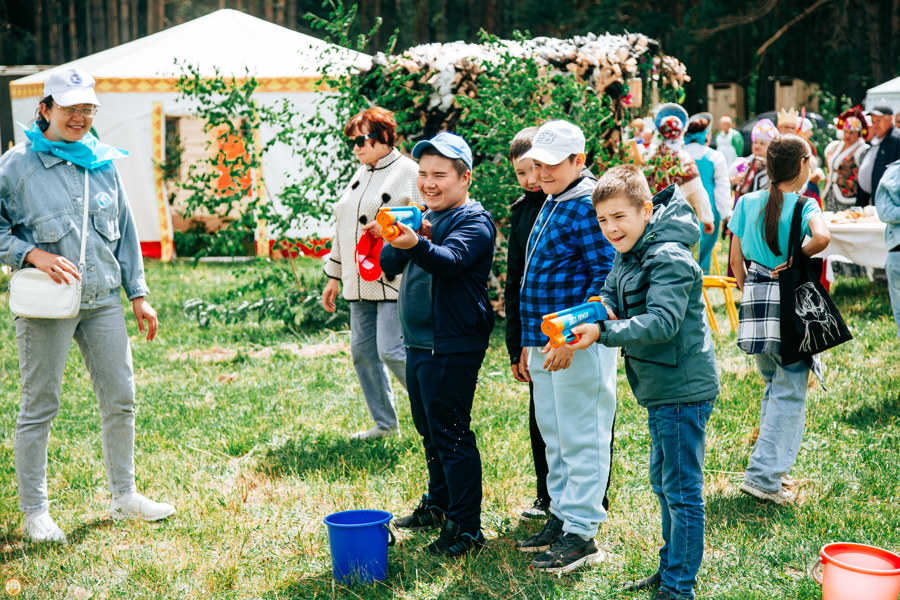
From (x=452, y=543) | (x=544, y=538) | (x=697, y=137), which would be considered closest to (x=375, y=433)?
(x=452, y=543)

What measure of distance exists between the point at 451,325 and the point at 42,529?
7.06 ft

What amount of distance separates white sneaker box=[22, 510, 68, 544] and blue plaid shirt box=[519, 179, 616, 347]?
2367mm

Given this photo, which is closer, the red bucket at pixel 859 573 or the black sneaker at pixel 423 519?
the red bucket at pixel 859 573

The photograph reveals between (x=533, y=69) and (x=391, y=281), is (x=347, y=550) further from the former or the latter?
(x=533, y=69)

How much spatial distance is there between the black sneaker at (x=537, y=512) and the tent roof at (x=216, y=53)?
9.29 metres

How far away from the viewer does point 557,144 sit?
332cm

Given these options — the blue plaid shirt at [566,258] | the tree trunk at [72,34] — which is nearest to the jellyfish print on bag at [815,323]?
the blue plaid shirt at [566,258]

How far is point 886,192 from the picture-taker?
16.2ft

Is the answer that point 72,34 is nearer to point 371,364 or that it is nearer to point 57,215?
point 371,364

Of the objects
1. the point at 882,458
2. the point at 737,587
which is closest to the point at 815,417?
the point at 882,458

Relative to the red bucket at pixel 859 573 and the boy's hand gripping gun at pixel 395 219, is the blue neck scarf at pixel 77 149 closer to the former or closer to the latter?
the boy's hand gripping gun at pixel 395 219

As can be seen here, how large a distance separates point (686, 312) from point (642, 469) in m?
1.75

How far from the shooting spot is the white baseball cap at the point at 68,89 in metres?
3.61

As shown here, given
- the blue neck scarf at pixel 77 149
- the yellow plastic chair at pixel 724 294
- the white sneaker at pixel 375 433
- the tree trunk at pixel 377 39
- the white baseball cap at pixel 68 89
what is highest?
the tree trunk at pixel 377 39
